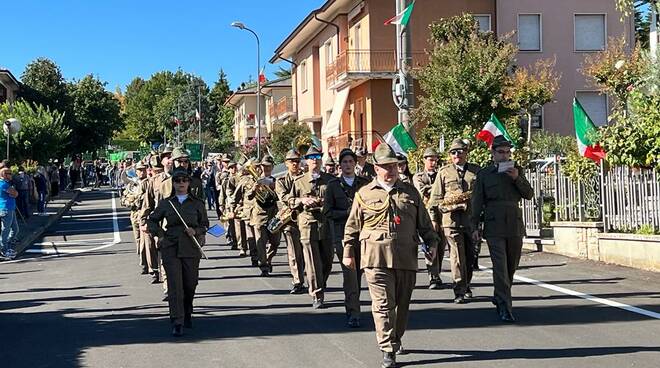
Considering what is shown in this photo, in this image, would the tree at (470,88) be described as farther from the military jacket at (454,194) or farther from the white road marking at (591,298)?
the military jacket at (454,194)

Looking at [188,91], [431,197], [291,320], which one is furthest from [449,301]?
[188,91]

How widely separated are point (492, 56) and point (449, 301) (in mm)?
18003

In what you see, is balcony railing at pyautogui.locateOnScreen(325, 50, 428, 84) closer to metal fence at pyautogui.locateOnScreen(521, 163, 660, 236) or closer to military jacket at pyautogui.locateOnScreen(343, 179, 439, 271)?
metal fence at pyautogui.locateOnScreen(521, 163, 660, 236)

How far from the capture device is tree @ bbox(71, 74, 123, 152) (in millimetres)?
67500

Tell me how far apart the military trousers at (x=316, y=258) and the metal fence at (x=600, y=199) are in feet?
18.8

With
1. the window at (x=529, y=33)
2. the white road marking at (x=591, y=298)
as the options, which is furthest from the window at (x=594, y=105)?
the white road marking at (x=591, y=298)

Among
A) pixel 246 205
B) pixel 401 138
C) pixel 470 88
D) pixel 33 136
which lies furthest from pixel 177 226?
pixel 33 136

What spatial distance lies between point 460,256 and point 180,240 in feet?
11.5

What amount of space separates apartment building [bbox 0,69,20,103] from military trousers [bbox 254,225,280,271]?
4581 centimetres

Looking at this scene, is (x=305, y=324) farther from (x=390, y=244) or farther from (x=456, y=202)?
(x=456, y=202)

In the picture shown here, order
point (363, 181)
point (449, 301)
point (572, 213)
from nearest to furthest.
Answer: point (363, 181), point (449, 301), point (572, 213)

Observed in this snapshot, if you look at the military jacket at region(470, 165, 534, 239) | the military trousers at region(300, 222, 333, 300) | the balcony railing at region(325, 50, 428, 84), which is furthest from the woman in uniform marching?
the balcony railing at region(325, 50, 428, 84)

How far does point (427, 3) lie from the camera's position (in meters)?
33.2

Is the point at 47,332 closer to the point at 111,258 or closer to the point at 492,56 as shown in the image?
the point at 111,258
